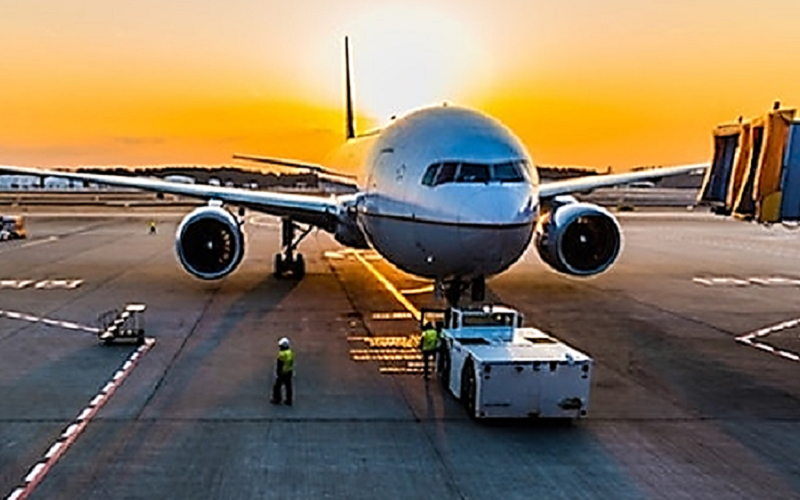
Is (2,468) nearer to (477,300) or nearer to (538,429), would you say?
(538,429)

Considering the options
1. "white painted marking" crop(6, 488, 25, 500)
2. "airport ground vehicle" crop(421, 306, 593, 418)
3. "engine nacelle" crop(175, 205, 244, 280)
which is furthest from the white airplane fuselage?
"white painted marking" crop(6, 488, 25, 500)

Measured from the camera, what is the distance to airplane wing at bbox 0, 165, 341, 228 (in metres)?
27.5

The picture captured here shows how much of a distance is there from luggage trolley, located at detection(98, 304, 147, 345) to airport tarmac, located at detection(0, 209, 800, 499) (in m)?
0.40

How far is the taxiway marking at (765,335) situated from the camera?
19797 mm

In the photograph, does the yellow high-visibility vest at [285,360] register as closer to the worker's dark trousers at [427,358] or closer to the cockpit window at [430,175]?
the worker's dark trousers at [427,358]

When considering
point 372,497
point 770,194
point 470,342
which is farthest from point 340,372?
point 770,194

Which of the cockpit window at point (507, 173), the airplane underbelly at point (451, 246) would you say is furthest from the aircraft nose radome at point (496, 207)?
the cockpit window at point (507, 173)

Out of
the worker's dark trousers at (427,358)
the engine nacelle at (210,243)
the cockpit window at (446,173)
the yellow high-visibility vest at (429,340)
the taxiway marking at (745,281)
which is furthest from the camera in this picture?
the taxiway marking at (745,281)

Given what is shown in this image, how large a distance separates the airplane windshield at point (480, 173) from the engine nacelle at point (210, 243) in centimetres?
874

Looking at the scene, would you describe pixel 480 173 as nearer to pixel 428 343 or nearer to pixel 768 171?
pixel 428 343

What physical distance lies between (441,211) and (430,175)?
1.12 meters

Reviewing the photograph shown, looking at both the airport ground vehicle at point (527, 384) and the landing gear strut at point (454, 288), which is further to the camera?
the landing gear strut at point (454, 288)

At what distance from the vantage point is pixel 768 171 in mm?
20234

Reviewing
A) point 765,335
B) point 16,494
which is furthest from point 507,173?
point 16,494
